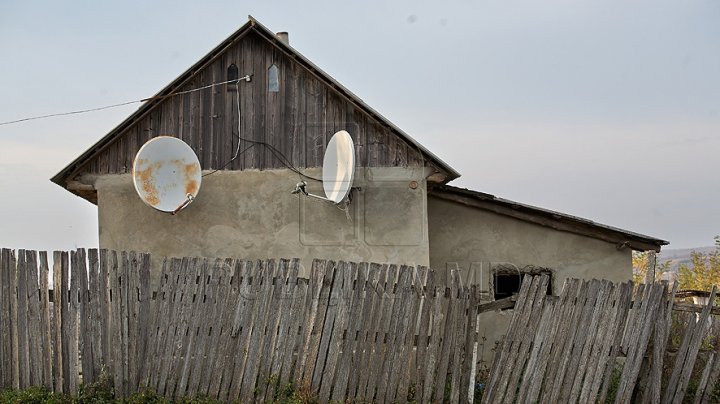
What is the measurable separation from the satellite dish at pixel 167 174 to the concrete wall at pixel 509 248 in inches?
157

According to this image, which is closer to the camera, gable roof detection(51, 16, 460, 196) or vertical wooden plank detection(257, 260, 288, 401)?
vertical wooden plank detection(257, 260, 288, 401)

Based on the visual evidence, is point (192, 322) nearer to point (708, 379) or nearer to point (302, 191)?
point (302, 191)

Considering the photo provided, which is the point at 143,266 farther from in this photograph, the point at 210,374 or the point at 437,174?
the point at 437,174

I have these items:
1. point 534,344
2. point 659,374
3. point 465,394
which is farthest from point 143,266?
point 659,374

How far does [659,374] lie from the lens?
8.80 metres

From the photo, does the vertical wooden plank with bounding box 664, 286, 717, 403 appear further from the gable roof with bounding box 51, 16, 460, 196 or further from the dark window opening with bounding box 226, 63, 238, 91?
the dark window opening with bounding box 226, 63, 238, 91

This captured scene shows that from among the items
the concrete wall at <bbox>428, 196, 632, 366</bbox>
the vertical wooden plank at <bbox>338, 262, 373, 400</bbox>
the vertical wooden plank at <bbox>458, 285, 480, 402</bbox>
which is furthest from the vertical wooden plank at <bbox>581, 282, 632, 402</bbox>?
the concrete wall at <bbox>428, 196, 632, 366</bbox>

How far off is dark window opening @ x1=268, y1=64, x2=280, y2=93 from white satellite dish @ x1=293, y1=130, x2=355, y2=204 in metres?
1.31

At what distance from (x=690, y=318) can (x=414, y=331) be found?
117 inches

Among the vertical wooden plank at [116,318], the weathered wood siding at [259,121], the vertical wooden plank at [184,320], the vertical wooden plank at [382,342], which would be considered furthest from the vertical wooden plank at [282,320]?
the weathered wood siding at [259,121]

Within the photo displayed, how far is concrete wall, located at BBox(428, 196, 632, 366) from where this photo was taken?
13.3 meters

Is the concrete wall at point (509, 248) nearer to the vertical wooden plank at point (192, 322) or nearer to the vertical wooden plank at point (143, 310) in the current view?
the vertical wooden plank at point (192, 322)

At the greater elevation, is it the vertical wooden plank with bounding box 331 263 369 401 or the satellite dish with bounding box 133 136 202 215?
the satellite dish with bounding box 133 136 202 215

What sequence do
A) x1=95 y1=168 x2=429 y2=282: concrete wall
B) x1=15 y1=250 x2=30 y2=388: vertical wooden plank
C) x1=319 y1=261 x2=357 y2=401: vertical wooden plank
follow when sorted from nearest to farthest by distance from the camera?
x1=319 y1=261 x2=357 y2=401: vertical wooden plank → x1=15 y1=250 x2=30 y2=388: vertical wooden plank → x1=95 y1=168 x2=429 y2=282: concrete wall
